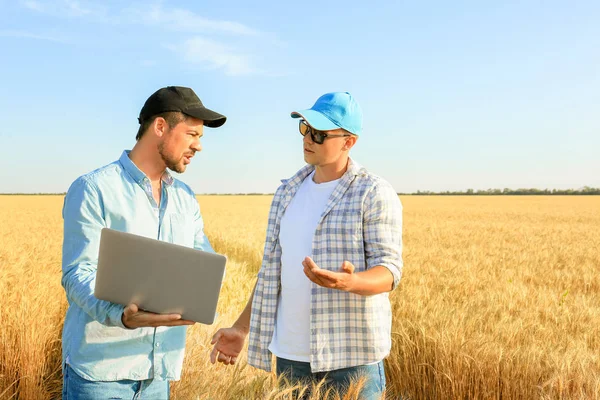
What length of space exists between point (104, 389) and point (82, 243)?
574 mm

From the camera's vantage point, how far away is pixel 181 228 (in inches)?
92.5

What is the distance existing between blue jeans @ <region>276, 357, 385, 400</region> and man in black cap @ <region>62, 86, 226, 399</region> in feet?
1.69

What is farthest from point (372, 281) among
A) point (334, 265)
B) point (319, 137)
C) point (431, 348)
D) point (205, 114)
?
point (431, 348)

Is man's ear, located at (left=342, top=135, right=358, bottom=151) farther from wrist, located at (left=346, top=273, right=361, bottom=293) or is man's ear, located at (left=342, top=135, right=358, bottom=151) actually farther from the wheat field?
the wheat field

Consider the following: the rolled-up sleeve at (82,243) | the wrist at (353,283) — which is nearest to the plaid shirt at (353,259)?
the wrist at (353,283)

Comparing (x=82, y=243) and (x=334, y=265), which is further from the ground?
(x=82, y=243)

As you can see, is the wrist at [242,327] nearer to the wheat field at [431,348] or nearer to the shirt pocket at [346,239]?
the wheat field at [431,348]

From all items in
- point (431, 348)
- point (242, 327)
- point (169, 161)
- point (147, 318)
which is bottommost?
point (431, 348)

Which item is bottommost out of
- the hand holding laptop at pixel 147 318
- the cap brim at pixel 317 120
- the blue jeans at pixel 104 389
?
the blue jeans at pixel 104 389

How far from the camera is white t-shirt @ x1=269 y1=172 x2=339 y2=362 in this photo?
2.43 m

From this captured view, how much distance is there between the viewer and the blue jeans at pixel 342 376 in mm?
2359

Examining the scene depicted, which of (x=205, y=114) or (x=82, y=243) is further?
(x=205, y=114)

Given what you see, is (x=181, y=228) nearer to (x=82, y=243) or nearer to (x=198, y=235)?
(x=198, y=235)

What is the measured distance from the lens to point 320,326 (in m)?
2.34
